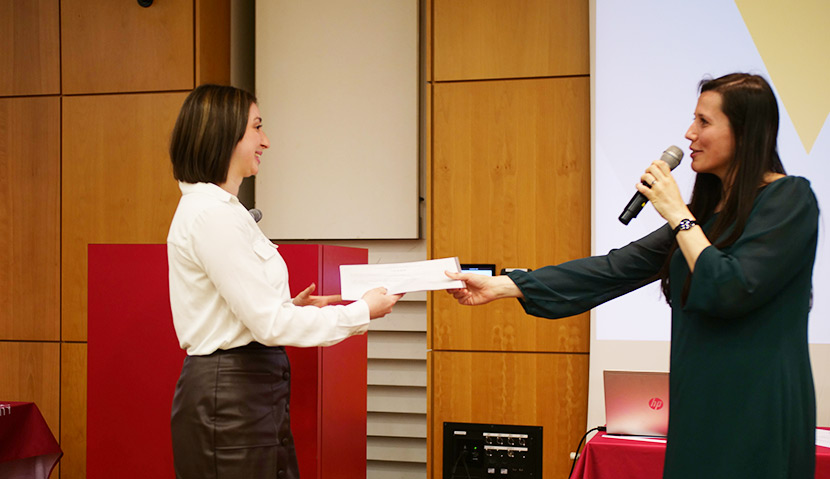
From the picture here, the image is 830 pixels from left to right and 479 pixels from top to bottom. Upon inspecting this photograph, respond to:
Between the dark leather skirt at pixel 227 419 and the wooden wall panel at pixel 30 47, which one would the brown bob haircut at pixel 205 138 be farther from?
the wooden wall panel at pixel 30 47

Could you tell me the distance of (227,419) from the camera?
1.79m

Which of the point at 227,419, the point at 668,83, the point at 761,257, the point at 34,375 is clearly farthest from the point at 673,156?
the point at 34,375

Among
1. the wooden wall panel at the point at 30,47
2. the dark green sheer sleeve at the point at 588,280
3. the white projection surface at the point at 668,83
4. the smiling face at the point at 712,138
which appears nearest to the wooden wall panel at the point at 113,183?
the wooden wall panel at the point at 30,47

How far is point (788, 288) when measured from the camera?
59.7 inches

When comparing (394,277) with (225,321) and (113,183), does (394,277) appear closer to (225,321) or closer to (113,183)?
(225,321)

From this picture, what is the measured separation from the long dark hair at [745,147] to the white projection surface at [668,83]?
1.87 metres

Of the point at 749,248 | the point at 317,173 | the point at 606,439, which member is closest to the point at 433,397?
the point at 606,439

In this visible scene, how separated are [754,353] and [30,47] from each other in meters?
4.39

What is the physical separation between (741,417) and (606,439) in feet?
3.81

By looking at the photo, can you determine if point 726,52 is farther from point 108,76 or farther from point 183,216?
point 108,76

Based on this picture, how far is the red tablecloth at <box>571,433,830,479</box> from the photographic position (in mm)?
2508

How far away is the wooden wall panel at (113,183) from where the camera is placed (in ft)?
13.8

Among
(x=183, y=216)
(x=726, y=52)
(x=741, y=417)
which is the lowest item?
(x=741, y=417)

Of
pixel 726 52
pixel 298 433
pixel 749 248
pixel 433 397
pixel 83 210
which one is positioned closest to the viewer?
pixel 749 248
